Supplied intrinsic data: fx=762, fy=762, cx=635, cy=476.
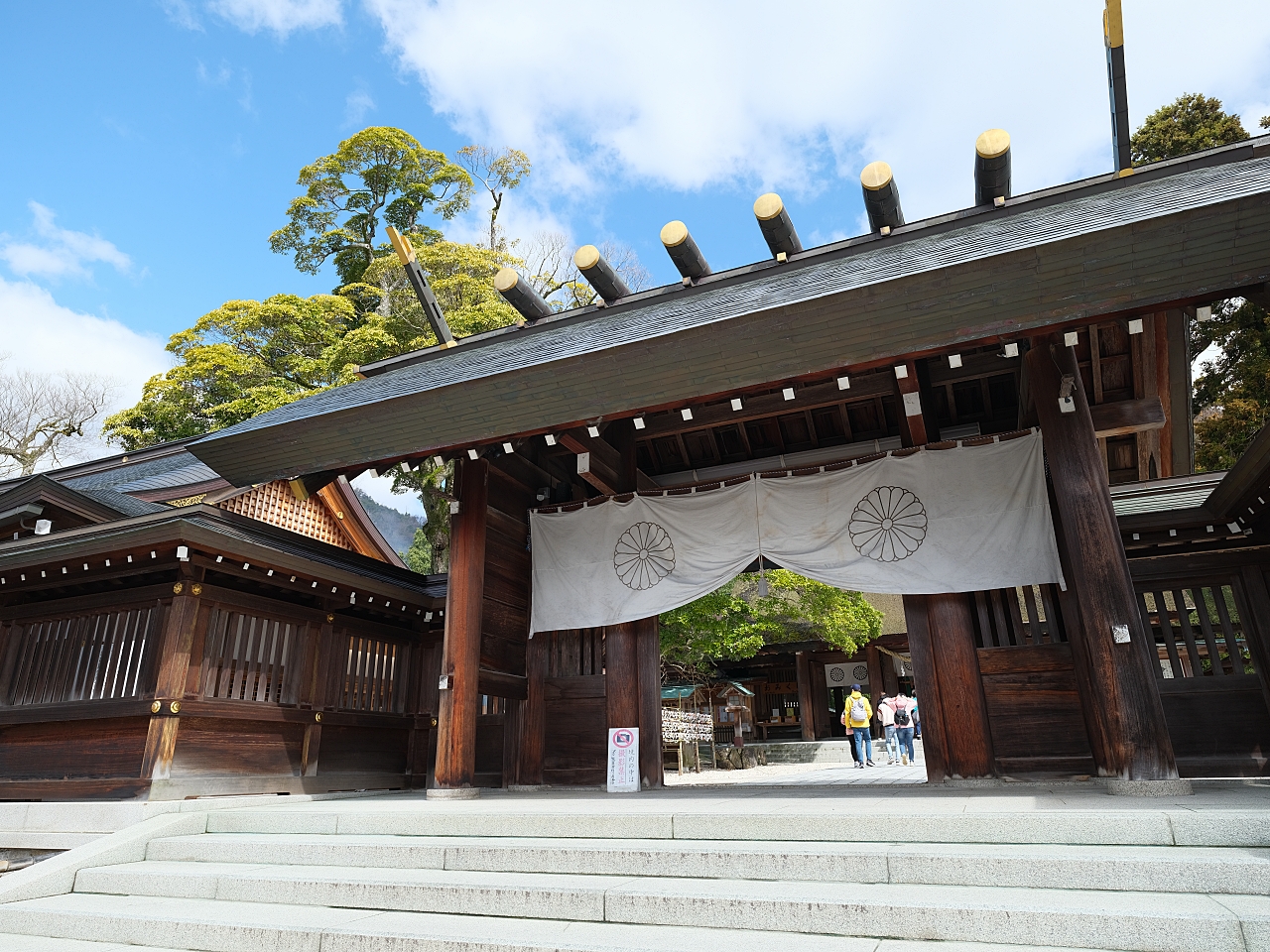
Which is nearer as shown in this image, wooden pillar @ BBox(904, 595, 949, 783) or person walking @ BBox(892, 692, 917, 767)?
wooden pillar @ BBox(904, 595, 949, 783)

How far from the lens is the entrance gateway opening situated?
198 inches

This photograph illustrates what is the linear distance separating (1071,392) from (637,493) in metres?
3.98

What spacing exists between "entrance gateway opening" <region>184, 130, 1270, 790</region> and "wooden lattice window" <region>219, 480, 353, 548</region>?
12.6 ft

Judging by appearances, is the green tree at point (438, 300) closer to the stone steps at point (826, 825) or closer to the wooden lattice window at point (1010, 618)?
the wooden lattice window at point (1010, 618)

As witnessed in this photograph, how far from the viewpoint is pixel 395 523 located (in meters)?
72.1

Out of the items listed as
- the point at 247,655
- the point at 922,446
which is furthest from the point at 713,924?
the point at 247,655

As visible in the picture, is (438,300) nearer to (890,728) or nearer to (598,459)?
(598,459)

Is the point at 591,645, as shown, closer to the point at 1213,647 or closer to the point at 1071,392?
the point at 1071,392

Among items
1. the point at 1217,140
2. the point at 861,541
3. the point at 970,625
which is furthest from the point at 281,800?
the point at 1217,140

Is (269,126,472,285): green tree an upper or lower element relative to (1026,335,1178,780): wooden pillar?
upper

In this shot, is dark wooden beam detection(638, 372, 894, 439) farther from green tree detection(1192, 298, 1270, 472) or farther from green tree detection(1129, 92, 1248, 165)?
green tree detection(1129, 92, 1248, 165)

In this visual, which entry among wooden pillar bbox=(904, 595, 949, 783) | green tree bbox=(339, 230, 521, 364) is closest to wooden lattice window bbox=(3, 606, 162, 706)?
wooden pillar bbox=(904, 595, 949, 783)

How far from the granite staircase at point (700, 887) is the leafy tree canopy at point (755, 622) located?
9.90 metres

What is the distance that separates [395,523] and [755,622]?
61.8m
